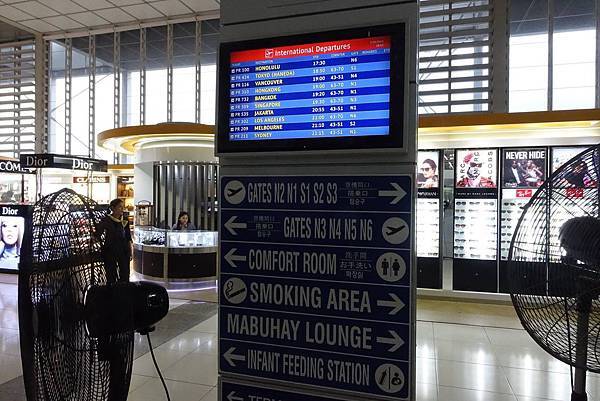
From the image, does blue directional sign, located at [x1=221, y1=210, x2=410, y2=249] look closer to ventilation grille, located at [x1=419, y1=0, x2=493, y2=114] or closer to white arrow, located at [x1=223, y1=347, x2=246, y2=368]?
white arrow, located at [x1=223, y1=347, x2=246, y2=368]

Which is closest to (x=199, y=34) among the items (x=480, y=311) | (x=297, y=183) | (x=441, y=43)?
(x=441, y=43)

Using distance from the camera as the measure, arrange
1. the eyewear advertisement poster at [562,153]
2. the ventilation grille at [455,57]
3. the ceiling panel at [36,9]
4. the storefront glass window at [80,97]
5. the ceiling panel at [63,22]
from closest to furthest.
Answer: the eyewear advertisement poster at [562,153]
the ventilation grille at [455,57]
the ceiling panel at [36,9]
the ceiling panel at [63,22]
the storefront glass window at [80,97]

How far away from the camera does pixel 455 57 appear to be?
7621 millimetres

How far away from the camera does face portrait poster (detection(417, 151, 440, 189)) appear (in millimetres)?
6566

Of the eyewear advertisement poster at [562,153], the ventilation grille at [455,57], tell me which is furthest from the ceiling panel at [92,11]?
the eyewear advertisement poster at [562,153]

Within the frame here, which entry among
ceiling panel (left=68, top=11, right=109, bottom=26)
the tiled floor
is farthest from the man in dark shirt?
ceiling panel (left=68, top=11, right=109, bottom=26)

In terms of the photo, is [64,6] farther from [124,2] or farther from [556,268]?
[556,268]

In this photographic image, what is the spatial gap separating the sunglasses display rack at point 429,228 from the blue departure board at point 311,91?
543 cm

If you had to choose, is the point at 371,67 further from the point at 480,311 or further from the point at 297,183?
the point at 480,311

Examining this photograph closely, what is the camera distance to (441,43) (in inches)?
312

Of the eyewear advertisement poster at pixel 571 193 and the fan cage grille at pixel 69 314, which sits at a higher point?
the eyewear advertisement poster at pixel 571 193

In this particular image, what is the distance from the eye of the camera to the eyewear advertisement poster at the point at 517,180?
6.08 metres

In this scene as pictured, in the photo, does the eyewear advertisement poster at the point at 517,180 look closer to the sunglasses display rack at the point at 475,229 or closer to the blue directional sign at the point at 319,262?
the sunglasses display rack at the point at 475,229

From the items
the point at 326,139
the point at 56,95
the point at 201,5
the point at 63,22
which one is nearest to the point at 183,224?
the point at 201,5
